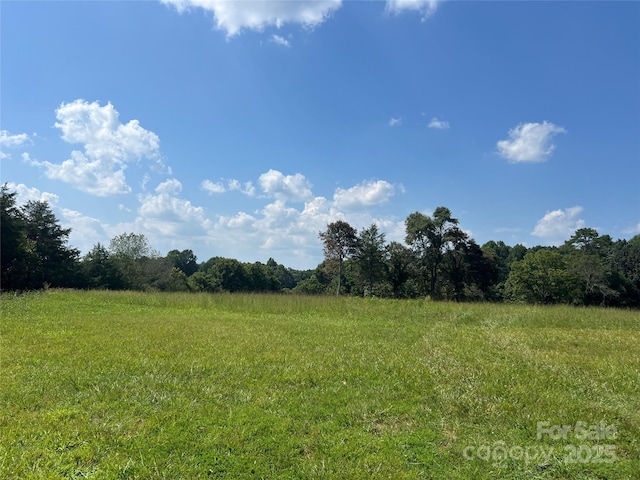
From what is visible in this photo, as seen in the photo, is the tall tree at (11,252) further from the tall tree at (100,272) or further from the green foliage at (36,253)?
the tall tree at (100,272)

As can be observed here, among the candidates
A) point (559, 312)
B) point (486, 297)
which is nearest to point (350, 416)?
point (559, 312)

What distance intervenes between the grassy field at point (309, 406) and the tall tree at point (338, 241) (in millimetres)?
29821

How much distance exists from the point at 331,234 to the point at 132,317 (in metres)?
28.2

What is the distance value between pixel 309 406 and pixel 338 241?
35.6m

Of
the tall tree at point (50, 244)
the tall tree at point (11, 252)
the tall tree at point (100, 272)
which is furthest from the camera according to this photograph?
the tall tree at point (100, 272)

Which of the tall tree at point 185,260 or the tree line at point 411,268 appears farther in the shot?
the tall tree at point 185,260

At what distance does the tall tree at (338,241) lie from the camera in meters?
39.8

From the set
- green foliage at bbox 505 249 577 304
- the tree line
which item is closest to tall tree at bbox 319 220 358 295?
the tree line

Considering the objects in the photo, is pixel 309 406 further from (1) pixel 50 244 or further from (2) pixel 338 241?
(1) pixel 50 244

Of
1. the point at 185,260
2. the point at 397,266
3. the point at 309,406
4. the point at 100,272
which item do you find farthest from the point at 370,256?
the point at 185,260

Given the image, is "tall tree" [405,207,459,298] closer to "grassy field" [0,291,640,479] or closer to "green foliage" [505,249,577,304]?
"green foliage" [505,249,577,304]

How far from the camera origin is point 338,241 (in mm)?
40250

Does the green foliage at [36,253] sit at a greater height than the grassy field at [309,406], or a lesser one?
greater

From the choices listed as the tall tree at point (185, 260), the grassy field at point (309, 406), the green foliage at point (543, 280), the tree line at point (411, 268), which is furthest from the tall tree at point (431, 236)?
the tall tree at point (185, 260)
